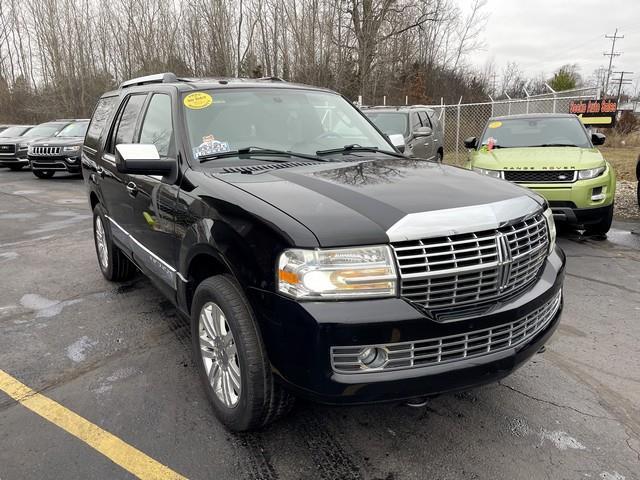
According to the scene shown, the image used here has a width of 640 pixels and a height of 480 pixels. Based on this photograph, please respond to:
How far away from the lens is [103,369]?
11.4ft

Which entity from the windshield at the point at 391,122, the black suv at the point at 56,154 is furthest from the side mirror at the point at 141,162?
the black suv at the point at 56,154

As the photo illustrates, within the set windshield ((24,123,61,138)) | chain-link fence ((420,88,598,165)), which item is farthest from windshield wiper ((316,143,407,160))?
windshield ((24,123,61,138))

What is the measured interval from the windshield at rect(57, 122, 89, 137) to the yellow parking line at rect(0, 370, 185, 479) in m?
13.9

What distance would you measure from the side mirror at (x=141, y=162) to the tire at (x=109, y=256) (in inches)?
77.9

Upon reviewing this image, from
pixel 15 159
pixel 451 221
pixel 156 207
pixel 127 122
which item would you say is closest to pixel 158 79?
pixel 127 122

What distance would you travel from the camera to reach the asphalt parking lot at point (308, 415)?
2479 millimetres

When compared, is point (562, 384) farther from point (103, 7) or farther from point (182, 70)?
point (103, 7)

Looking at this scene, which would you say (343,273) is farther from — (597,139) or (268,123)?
(597,139)

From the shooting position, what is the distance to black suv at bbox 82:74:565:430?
212 cm

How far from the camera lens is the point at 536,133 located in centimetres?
771

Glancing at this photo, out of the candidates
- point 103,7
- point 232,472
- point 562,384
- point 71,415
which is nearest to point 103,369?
point 71,415

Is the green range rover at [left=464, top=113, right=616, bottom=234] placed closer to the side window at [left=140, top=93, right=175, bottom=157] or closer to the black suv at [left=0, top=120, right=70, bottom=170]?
the side window at [left=140, top=93, right=175, bottom=157]

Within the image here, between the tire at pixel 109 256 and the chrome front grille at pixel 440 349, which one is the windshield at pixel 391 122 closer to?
the tire at pixel 109 256

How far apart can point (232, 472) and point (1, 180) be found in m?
16.3
